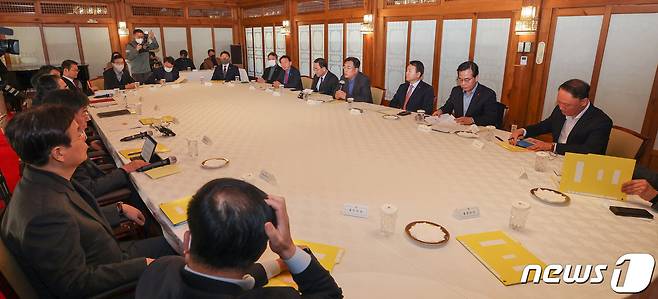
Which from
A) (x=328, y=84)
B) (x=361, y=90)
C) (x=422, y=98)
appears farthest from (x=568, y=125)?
(x=328, y=84)

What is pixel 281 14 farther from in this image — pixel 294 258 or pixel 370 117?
pixel 294 258

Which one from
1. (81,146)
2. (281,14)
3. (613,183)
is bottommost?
(613,183)

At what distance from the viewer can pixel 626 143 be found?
9.31 feet

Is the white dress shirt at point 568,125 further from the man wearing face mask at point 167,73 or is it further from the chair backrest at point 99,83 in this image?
the man wearing face mask at point 167,73

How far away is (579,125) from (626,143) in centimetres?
34

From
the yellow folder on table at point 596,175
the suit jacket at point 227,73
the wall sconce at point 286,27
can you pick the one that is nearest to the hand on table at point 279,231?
the yellow folder on table at point 596,175

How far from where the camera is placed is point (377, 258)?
1.49m

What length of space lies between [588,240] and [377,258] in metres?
0.91

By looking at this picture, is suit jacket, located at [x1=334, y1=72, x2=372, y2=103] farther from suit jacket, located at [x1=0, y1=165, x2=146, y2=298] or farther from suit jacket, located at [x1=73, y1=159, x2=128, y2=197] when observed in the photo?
suit jacket, located at [x1=0, y1=165, x2=146, y2=298]

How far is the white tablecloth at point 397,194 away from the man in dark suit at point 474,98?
2.73ft

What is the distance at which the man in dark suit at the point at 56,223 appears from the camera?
4.25ft

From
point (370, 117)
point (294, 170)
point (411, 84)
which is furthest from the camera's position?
point (411, 84)

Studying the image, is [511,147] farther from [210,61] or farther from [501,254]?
[210,61]

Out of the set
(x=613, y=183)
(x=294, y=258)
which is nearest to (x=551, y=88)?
(x=613, y=183)
